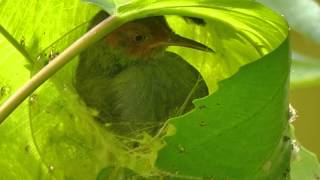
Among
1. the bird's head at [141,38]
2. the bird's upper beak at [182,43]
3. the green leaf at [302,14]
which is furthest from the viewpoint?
the bird's head at [141,38]

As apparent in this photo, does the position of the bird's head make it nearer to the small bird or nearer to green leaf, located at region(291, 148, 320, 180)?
the small bird

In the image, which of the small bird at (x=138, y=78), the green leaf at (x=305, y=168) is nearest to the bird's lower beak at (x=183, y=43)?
the small bird at (x=138, y=78)

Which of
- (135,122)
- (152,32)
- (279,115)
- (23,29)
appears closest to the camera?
(279,115)

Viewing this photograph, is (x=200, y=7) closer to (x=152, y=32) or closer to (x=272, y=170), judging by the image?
(x=272, y=170)

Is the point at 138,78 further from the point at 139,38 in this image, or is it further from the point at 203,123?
the point at 203,123

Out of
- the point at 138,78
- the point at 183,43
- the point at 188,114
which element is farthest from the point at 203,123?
the point at 138,78

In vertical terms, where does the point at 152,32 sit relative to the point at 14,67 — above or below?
below

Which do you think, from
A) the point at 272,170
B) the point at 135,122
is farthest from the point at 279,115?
the point at 135,122

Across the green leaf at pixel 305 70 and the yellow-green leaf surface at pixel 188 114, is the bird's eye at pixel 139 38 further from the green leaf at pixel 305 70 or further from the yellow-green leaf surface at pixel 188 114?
the green leaf at pixel 305 70
